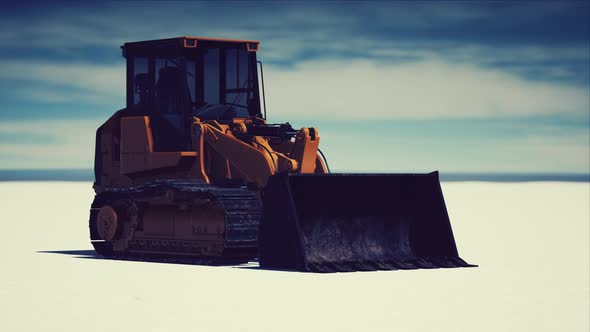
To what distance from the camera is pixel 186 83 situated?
78.0 ft

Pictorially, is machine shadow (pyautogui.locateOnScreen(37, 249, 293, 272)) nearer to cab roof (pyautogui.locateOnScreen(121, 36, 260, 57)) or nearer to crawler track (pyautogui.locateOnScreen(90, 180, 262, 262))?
crawler track (pyautogui.locateOnScreen(90, 180, 262, 262))

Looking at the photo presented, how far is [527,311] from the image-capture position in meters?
15.4

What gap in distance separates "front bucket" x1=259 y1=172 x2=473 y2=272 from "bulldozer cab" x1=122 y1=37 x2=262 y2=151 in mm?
3428

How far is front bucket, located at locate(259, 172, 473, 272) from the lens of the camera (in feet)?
65.6

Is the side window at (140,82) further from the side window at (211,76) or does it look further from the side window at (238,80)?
the side window at (238,80)

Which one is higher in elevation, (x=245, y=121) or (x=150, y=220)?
(x=245, y=121)

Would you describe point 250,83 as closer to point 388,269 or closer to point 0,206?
point 388,269

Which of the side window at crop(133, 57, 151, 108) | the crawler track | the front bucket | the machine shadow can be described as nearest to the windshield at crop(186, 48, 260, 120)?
the side window at crop(133, 57, 151, 108)

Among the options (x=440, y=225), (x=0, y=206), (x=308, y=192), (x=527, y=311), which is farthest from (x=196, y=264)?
(x=0, y=206)

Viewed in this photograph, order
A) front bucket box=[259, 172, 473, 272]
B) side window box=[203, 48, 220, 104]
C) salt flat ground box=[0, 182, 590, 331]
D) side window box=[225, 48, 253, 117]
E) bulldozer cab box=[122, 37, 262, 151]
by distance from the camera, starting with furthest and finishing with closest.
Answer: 1. side window box=[225, 48, 253, 117]
2. side window box=[203, 48, 220, 104]
3. bulldozer cab box=[122, 37, 262, 151]
4. front bucket box=[259, 172, 473, 272]
5. salt flat ground box=[0, 182, 590, 331]

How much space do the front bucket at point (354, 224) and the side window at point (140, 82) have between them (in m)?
4.65

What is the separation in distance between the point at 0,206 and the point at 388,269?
2771cm

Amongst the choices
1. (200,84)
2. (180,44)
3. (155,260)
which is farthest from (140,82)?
(155,260)

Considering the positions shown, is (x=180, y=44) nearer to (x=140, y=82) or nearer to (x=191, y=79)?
(x=191, y=79)
